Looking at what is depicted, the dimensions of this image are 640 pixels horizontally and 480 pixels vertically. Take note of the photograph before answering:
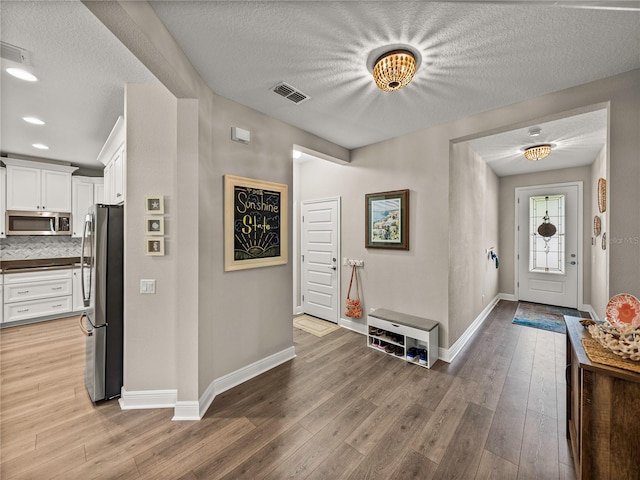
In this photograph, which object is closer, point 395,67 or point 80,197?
point 395,67

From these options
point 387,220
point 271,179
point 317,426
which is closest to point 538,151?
point 387,220

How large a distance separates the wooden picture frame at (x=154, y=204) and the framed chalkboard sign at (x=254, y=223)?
1.66 ft

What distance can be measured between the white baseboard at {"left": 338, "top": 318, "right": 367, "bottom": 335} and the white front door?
4049 mm

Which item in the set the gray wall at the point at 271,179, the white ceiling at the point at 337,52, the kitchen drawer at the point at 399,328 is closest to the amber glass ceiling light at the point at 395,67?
the white ceiling at the point at 337,52

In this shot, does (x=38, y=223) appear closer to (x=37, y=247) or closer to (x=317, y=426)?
(x=37, y=247)

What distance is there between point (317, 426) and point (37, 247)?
5745 mm

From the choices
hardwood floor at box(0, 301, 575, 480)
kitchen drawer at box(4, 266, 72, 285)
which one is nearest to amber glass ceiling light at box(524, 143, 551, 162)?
hardwood floor at box(0, 301, 575, 480)

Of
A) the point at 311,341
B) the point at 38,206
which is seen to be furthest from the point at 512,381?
the point at 38,206

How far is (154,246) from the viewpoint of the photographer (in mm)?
2152

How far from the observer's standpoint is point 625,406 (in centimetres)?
123

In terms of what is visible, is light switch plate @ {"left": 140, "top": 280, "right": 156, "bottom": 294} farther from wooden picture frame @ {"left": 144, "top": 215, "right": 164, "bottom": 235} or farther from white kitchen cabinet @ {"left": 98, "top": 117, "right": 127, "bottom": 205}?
white kitchen cabinet @ {"left": 98, "top": 117, "right": 127, "bottom": 205}

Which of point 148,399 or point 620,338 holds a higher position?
point 620,338

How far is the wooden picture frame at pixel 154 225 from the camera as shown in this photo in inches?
84.4

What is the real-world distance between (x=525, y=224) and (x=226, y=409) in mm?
6377
